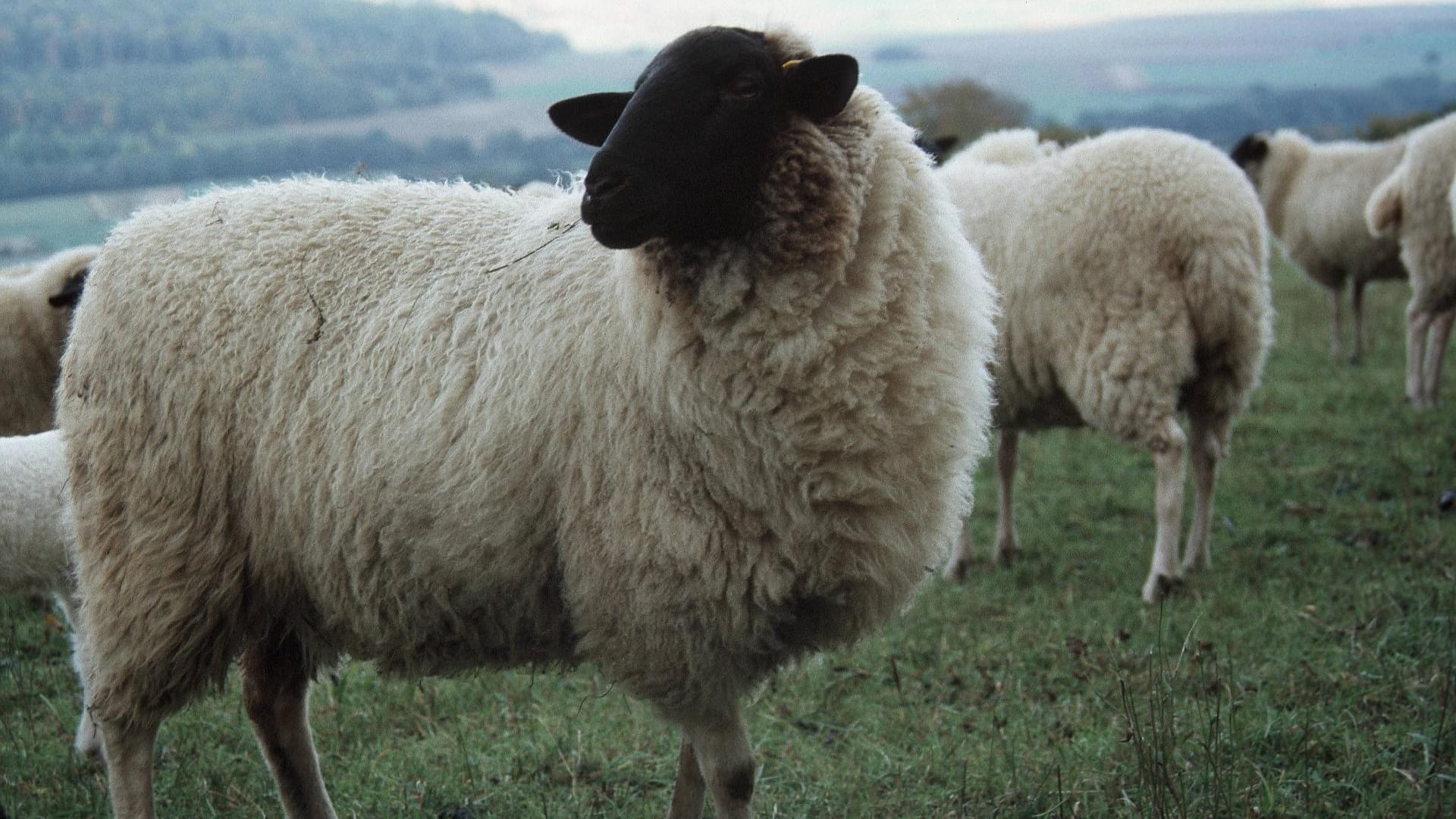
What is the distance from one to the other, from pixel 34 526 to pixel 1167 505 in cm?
430

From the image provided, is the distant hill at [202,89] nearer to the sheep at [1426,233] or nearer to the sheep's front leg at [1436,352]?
the sheep at [1426,233]

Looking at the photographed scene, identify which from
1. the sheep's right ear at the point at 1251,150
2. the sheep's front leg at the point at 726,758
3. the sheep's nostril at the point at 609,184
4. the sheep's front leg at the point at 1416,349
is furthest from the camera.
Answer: the sheep's right ear at the point at 1251,150

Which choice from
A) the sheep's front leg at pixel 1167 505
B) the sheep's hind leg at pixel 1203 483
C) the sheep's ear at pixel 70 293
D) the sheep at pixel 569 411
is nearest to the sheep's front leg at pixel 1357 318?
the sheep's hind leg at pixel 1203 483

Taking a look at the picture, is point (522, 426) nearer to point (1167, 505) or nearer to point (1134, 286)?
point (1134, 286)

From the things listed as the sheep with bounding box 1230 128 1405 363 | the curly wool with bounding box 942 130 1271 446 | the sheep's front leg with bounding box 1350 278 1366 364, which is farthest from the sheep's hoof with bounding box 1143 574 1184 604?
the sheep's front leg with bounding box 1350 278 1366 364

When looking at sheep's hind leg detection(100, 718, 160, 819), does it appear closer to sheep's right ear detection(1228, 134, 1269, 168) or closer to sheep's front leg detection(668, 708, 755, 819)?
sheep's front leg detection(668, 708, 755, 819)

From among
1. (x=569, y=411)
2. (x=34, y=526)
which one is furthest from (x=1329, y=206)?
(x=34, y=526)

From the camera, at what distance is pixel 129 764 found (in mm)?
2748

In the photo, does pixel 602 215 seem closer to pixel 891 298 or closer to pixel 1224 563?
pixel 891 298

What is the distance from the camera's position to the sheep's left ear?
223 centimetres

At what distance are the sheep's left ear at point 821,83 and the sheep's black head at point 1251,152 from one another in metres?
9.79

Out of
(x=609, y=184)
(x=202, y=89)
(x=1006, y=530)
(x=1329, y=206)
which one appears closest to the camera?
(x=609, y=184)

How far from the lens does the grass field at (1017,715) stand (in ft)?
9.30

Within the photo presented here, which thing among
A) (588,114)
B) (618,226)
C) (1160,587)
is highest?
(588,114)
